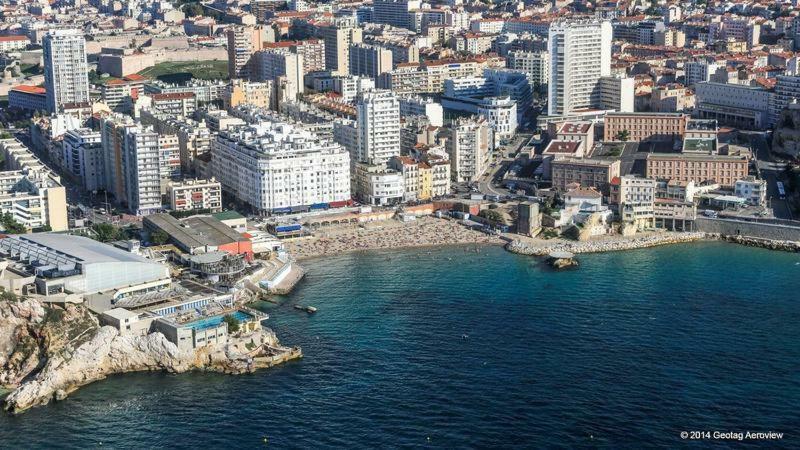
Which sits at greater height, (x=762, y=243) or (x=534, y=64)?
(x=534, y=64)

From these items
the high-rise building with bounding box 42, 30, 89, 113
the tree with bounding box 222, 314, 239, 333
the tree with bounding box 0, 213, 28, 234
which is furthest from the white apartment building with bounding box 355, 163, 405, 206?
the high-rise building with bounding box 42, 30, 89, 113

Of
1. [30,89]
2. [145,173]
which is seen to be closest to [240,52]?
[30,89]

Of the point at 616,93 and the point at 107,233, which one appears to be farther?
the point at 616,93

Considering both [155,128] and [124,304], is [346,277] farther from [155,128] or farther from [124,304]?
[155,128]

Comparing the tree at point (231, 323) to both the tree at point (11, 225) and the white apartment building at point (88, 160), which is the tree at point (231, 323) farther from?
the white apartment building at point (88, 160)

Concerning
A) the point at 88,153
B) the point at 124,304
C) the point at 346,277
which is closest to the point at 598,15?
the point at 88,153

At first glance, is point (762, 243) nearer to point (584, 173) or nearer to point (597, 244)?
point (597, 244)
